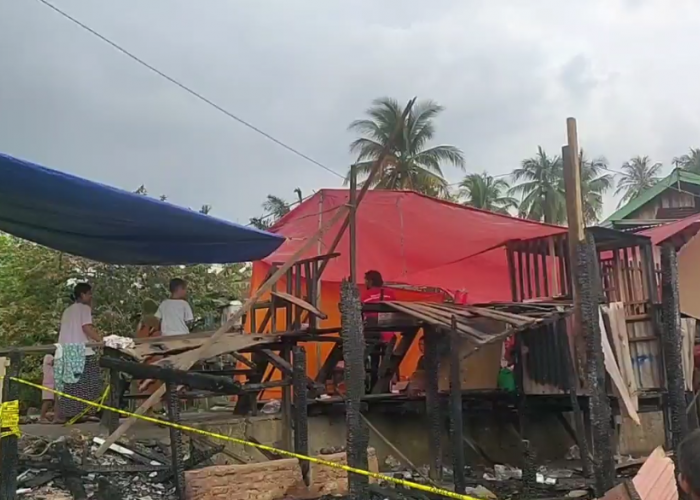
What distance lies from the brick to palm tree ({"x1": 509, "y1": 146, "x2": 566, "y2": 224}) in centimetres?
2484

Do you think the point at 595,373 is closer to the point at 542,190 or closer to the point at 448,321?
the point at 448,321

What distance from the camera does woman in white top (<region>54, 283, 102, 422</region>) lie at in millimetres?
7184

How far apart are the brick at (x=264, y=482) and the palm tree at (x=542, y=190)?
24.8 m

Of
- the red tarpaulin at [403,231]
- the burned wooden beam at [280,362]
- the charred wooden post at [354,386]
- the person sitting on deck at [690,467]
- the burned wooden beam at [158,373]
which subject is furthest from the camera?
the red tarpaulin at [403,231]

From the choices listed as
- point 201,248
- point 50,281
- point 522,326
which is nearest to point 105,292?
point 50,281

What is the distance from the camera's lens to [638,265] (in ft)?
27.9

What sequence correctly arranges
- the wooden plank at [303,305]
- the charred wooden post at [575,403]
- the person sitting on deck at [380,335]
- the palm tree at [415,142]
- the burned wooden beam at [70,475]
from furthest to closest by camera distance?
the palm tree at [415,142] → the person sitting on deck at [380,335] → the charred wooden post at [575,403] → the wooden plank at [303,305] → the burned wooden beam at [70,475]

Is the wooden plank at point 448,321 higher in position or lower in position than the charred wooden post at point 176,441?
higher

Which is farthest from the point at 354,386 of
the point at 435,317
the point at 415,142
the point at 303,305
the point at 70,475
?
the point at 415,142

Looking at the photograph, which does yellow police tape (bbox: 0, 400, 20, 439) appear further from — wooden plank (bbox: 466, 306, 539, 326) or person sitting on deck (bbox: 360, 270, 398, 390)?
person sitting on deck (bbox: 360, 270, 398, 390)

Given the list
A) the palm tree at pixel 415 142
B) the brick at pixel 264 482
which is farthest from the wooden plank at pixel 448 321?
the palm tree at pixel 415 142

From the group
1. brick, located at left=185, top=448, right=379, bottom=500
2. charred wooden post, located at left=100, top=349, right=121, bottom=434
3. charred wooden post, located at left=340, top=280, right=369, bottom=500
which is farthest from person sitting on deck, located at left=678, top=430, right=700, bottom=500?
charred wooden post, located at left=100, top=349, right=121, bottom=434

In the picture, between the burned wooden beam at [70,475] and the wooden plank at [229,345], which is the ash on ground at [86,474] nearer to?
the burned wooden beam at [70,475]

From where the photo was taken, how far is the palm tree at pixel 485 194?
3061 centimetres
